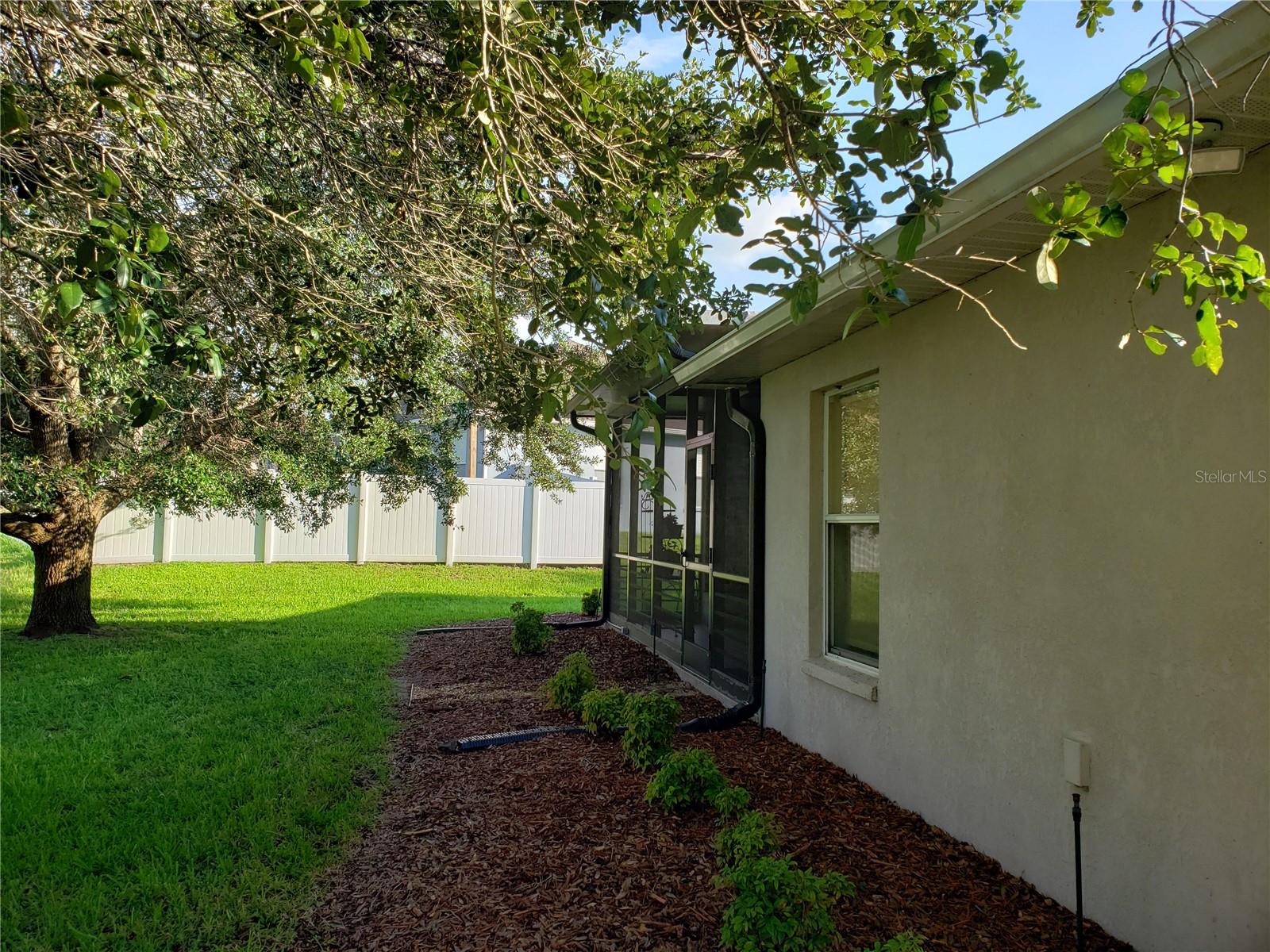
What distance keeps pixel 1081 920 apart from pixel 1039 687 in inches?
→ 32.3

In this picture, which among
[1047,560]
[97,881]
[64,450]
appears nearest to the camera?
[1047,560]

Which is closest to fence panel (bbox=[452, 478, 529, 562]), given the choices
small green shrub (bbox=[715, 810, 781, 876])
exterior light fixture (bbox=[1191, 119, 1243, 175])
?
small green shrub (bbox=[715, 810, 781, 876])

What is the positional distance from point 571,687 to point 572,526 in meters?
13.7

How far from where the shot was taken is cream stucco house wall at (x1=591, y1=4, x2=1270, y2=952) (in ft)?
8.09

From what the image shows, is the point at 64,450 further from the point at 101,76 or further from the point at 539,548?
the point at 539,548

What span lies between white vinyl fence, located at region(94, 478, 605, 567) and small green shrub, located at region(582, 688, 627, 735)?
11.1m

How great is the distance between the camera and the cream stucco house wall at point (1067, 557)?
246 cm

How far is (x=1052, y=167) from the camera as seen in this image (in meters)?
2.61

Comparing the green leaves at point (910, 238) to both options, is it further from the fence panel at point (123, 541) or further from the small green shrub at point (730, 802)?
the fence panel at point (123, 541)

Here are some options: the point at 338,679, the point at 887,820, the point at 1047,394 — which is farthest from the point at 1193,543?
the point at 338,679

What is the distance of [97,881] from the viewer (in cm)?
354

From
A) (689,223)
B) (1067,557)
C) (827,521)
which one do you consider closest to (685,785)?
(827,521)

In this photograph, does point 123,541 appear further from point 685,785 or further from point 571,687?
point 685,785

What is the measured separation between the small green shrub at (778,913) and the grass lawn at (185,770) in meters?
1.71
